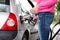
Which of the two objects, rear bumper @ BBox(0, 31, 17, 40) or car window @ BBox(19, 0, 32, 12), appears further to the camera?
car window @ BBox(19, 0, 32, 12)

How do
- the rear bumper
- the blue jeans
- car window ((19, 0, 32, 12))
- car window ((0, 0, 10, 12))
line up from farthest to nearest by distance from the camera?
car window ((19, 0, 32, 12))
the blue jeans
car window ((0, 0, 10, 12))
the rear bumper

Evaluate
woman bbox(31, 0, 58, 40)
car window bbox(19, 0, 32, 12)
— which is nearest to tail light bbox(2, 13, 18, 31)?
woman bbox(31, 0, 58, 40)

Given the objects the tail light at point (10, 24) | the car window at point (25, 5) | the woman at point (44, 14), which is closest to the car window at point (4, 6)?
the tail light at point (10, 24)

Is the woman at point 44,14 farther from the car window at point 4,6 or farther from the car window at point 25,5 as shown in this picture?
the car window at point 25,5

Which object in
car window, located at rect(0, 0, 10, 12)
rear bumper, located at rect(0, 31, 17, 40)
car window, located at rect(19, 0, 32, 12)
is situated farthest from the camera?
Result: car window, located at rect(19, 0, 32, 12)

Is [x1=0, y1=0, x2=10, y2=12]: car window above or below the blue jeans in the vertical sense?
above

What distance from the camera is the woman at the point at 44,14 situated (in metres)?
4.73

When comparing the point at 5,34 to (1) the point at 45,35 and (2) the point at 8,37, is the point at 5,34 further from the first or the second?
(1) the point at 45,35

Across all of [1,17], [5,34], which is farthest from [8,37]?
[1,17]

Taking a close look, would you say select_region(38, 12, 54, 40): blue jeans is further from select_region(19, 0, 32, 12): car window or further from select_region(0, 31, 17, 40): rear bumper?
select_region(19, 0, 32, 12): car window

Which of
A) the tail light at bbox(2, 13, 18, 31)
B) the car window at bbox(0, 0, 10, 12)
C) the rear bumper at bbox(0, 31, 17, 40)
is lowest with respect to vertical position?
the rear bumper at bbox(0, 31, 17, 40)

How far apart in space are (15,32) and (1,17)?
39 cm

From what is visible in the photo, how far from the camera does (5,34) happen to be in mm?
4488

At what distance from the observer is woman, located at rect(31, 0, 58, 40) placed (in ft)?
15.5
